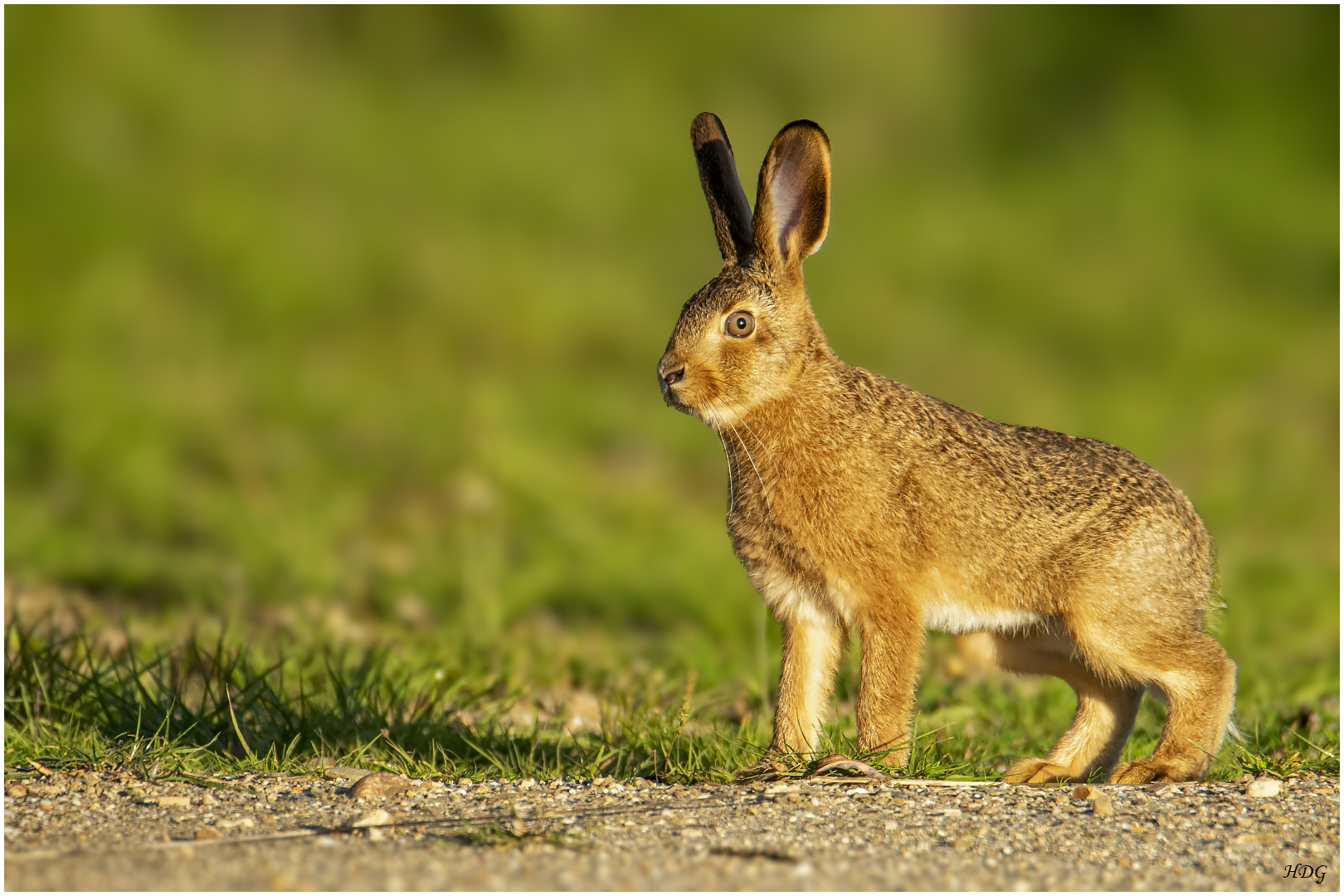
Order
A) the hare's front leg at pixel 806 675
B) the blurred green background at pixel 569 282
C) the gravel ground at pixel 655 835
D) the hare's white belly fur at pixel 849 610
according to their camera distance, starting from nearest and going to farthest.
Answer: the gravel ground at pixel 655 835 → the hare's white belly fur at pixel 849 610 → the hare's front leg at pixel 806 675 → the blurred green background at pixel 569 282

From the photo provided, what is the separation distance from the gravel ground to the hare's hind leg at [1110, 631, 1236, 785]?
364 mm

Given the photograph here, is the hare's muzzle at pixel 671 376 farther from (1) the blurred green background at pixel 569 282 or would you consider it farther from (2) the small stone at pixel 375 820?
(1) the blurred green background at pixel 569 282

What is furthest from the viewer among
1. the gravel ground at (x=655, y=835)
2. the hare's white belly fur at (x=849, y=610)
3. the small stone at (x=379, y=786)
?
the hare's white belly fur at (x=849, y=610)

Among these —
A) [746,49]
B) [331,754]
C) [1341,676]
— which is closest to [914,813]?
[331,754]

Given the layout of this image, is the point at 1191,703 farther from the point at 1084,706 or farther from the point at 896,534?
the point at 896,534

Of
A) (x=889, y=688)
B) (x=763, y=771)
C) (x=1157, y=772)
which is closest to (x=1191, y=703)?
(x=1157, y=772)

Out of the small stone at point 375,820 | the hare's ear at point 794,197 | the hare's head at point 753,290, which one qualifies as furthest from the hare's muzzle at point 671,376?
the small stone at point 375,820

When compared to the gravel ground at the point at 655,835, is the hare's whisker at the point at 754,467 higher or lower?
higher

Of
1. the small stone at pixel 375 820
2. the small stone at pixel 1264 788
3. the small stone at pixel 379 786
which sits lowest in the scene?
the small stone at pixel 375 820

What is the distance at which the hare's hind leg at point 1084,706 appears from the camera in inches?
193

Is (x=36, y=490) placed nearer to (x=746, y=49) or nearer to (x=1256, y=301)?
(x=746, y=49)

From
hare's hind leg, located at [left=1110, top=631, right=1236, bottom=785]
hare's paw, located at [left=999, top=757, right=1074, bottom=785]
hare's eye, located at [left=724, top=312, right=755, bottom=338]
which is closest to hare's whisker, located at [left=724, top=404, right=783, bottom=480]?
hare's eye, located at [left=724, top=312, right=755, bottom=338]

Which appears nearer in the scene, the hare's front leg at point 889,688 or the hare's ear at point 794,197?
the hare's front leg at point 889,688

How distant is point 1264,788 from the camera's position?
4.19 metres
